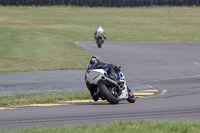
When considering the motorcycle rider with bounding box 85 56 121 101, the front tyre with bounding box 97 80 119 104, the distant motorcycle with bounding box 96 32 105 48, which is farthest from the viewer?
the distant motorcycle with bounding box 96 32 105 48

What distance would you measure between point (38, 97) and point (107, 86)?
2.57 meters

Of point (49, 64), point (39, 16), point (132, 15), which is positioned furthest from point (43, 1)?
point (49, 64)

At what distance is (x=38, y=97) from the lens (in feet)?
44.0


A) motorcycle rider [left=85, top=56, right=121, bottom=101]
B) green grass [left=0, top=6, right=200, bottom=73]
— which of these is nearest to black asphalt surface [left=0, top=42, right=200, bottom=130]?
motorcycle rider [left=85, top=56, right=121, bottom=101]

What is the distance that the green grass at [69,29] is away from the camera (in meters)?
26.8

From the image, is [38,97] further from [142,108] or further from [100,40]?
[100,40]

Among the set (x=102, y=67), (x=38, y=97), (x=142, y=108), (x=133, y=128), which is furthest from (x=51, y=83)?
(x=133, y=128)

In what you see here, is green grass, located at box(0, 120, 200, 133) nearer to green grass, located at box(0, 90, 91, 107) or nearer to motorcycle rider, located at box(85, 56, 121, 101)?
motorcycle rider, located at box(85, 56, 121, 101)

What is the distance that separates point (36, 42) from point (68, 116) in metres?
28.3

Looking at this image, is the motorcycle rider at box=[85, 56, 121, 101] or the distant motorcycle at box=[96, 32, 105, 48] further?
the distant motorcycle at box=[96, 32, 105, 48]

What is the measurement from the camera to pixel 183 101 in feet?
40.7

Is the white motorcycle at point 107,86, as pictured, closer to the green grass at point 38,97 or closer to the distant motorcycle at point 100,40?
the green grass at point 38,97

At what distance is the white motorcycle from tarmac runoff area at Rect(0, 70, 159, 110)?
4.19 ft

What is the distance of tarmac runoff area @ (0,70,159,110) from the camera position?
1518cm
